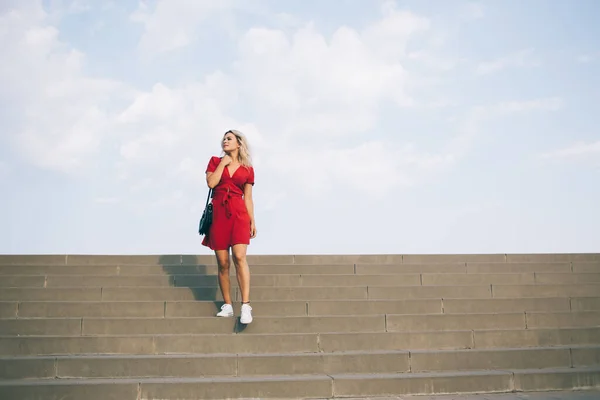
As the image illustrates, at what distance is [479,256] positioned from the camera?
8.90 m

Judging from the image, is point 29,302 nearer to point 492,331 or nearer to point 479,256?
point 492,331

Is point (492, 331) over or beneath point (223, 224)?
beneath

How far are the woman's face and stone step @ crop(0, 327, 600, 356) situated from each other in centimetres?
185

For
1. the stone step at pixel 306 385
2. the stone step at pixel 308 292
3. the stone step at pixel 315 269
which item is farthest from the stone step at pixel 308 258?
the stone step at pixel 306 385

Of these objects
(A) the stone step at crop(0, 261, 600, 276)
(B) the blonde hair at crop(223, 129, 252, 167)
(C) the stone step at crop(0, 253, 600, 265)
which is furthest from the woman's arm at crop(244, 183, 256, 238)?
(C) the stone step at crop(0, 253, 600, 265)

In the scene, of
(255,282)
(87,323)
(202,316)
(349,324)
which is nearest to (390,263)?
(255,282)

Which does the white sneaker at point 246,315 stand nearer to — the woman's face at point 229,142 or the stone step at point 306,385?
the stone step at point 306,385

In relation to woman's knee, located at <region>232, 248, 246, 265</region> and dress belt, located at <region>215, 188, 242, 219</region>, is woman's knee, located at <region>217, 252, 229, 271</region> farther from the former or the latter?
dress belt, located at <region>215, 188, 242, 219</region>

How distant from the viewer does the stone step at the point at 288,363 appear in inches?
190

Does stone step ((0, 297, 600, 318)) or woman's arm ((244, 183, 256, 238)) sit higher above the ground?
woman's arm ((244, 183, 256, 238))

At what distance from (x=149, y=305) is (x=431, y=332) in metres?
3.00

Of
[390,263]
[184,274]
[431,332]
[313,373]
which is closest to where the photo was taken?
[313,373]

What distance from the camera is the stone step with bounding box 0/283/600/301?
21.7 feet

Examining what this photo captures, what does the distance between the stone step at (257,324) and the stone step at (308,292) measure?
0.90 m
